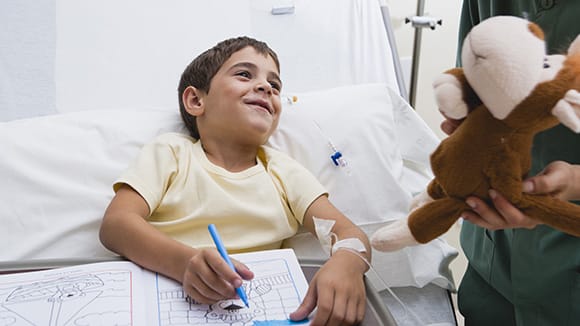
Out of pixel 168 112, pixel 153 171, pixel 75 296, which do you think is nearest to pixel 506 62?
pixel 75 296

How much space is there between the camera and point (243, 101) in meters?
1.21

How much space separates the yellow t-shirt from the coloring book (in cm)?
17

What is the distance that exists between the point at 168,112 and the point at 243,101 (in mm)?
275

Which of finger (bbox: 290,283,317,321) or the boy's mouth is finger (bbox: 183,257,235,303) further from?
the boy's mouth

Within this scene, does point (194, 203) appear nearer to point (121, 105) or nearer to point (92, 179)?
point (92, 179)

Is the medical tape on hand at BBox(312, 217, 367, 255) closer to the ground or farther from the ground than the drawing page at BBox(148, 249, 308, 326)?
farther from the ground

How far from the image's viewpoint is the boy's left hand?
2.69ft

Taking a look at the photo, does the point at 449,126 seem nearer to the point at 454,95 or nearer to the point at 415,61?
the point at 454,95

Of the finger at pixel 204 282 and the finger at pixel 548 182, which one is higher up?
the finger at pixel 548 182

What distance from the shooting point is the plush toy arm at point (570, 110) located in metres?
0.53

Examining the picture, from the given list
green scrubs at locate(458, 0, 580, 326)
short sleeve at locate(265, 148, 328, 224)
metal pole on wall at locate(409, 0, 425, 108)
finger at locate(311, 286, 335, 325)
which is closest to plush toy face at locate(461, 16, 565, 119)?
green scrubs at locate(458, 0, 580, 326)

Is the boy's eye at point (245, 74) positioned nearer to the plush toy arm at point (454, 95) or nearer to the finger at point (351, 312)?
the finger at point (351, 312)

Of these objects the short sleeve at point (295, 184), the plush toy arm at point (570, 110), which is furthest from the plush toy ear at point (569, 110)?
the short sleeve at point (295, 184)

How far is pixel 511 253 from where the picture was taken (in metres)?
0.97
